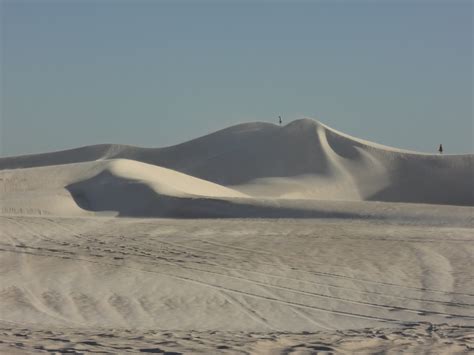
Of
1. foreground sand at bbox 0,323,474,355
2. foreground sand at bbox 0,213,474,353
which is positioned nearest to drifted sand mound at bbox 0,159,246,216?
foreground sand at bbox 0,213,474,353

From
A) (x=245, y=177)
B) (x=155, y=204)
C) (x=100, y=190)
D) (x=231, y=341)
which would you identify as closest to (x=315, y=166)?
(x=245, y=177)

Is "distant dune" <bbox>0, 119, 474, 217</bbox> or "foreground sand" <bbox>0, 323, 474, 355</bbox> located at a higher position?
"distant dune" <bbox>0, 119, 474, 217</bbox>

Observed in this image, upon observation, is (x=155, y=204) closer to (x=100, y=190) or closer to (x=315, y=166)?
(x=100, y=190)

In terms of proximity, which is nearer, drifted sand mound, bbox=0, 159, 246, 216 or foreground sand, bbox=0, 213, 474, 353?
foreground sand, bbox=0, 213, 474, 353

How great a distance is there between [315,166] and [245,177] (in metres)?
4.26

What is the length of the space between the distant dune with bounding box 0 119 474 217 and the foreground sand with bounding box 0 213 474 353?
8151 mm

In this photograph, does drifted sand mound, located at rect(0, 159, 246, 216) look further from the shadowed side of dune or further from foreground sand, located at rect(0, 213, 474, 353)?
foreground sand, located at rect(0, 213, 474, 353)

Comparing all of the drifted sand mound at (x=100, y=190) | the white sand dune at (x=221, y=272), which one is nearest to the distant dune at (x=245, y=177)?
the drifted sand mound at (x=100, y=190)

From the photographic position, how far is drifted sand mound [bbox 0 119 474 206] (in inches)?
1612

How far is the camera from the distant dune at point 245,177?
29766mm

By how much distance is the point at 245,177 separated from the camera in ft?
151

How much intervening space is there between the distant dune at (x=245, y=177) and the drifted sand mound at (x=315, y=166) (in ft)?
0.18

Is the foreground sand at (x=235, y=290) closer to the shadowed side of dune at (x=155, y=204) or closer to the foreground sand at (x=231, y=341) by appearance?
the foreground sand at (x=231, y=341)

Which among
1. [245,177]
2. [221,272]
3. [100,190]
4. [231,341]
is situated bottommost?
[231,341]
